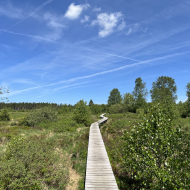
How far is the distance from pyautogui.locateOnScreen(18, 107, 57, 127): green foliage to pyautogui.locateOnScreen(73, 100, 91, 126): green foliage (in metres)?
5.33

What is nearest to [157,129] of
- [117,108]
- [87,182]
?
[87,182]

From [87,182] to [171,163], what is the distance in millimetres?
4031

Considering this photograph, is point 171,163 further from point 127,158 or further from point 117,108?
point 117,108

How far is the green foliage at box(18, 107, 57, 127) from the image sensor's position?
24172 mm

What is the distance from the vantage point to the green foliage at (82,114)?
82.1 ft

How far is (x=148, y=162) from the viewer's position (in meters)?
4.72

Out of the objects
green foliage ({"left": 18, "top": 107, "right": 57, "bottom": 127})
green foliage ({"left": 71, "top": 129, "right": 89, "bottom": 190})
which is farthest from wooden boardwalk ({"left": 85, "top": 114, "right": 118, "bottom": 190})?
green foliage ({"left": 18, "top": 107, "right": 57, "bottom": 127})

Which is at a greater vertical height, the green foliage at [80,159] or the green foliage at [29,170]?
the green foliage at [29,170]

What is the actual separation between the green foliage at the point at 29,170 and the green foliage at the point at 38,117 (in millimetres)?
16172

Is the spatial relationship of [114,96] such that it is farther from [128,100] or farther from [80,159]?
[80,159]

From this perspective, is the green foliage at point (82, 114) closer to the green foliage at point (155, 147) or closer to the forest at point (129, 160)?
the forest at point (129, 160)

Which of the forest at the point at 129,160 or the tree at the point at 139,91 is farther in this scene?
the tree at the point at 139,91

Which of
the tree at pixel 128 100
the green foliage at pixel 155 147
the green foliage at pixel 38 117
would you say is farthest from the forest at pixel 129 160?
the tree at pixel 128 100

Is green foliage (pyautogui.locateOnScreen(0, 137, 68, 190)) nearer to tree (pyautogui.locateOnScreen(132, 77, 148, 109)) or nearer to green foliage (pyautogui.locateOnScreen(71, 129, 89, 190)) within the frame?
green foliage (pyautogui.locateOnScreen(71, 129, 89, 190))
